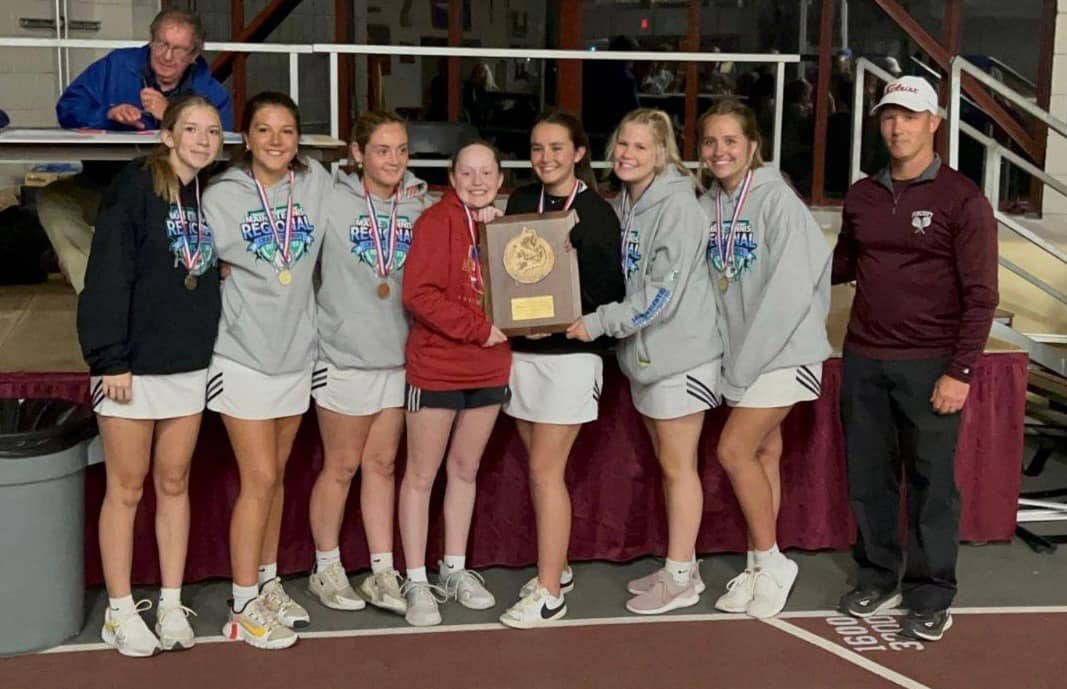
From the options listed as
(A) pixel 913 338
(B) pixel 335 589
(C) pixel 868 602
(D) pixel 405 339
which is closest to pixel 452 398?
(D) pixel 405 339

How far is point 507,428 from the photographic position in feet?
13.8

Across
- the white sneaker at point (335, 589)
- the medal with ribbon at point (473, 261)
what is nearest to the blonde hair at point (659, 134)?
the medal with ribbon at point (473, 261)

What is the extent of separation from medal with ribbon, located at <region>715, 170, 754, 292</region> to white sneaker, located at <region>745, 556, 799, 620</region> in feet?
3.08

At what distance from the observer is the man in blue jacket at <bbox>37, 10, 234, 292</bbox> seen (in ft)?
13.9

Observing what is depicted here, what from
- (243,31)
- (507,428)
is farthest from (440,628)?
(243,31)

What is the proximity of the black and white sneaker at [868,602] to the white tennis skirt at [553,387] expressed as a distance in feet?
3.39

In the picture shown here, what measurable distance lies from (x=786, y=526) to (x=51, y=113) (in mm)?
5644

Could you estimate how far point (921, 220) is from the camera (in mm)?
3535

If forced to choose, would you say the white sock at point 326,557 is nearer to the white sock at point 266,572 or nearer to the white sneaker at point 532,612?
the white sock at point 266,572

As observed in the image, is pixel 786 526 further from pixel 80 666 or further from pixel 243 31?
pixel 243 31

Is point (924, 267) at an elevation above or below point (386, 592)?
above

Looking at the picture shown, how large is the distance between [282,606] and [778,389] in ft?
5.40

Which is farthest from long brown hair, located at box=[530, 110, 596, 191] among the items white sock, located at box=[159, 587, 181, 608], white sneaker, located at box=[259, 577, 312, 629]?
white sock, located at box=[159, 587, 181, 608]

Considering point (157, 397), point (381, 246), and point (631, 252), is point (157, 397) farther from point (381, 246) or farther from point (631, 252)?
point (631, 252)
